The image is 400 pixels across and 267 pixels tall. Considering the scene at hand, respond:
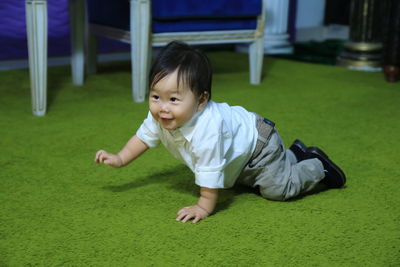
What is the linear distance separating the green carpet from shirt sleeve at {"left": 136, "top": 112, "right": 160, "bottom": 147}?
0.12 m

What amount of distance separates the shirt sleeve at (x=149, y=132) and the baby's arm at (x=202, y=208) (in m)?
0.17

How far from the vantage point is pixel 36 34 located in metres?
1.75

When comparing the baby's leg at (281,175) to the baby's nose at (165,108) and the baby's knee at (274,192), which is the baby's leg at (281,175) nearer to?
the baby's knee at (274,192)

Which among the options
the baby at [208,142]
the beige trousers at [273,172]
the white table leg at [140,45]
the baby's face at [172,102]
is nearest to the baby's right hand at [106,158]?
the baby at [208,142]

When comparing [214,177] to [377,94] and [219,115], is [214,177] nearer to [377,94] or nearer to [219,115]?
[219,115]

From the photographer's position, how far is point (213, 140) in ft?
3.30

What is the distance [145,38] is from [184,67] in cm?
102

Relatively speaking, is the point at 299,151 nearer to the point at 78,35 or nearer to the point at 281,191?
the point at 281,191

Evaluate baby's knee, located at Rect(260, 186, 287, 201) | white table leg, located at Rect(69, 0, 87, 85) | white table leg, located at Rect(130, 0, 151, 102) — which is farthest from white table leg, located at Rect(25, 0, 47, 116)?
baby's knee, located at Rect(260, 186, 287, 201)

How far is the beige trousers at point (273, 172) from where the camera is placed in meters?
1.14

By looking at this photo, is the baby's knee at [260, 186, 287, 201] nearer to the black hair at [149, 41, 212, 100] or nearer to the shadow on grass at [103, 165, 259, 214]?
the shadow on grass at [103, 165, 259, 214]

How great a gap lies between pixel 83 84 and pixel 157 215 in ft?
4.58

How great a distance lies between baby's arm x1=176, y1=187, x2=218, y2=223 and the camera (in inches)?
40.9

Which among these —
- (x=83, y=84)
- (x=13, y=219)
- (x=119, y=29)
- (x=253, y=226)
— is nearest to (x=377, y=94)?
(x=119, y=29)
